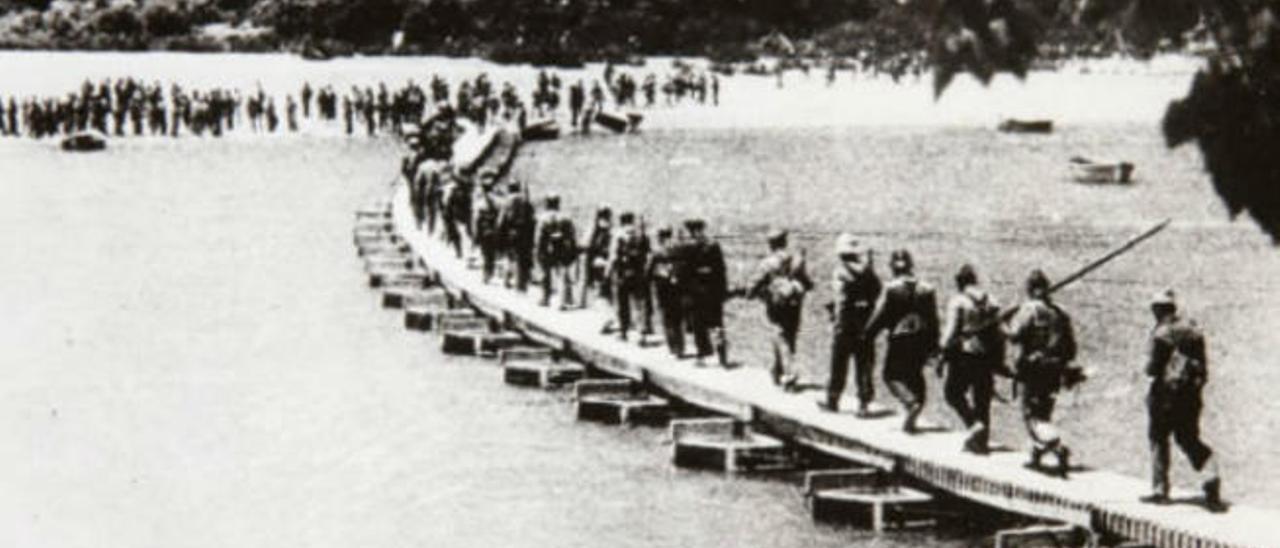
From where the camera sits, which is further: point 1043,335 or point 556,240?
point 556,240

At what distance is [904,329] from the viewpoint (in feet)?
62.3

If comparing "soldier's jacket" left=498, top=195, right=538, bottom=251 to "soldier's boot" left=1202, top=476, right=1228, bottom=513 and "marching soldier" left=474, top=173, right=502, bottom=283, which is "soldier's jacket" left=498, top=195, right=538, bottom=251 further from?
"soldier's boot" left=1202, top=476, right=1228, bottom=513

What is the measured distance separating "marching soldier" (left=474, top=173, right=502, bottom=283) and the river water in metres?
1.89

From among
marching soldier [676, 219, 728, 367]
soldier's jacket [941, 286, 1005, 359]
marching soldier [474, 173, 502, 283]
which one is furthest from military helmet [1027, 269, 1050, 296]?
marching soldier [474, 173, 502, 283]

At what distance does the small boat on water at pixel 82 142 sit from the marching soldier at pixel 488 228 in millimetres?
41807

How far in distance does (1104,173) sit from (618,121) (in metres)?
20.6

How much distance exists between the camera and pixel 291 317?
115ft

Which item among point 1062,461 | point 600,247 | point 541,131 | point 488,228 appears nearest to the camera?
point 1062,461

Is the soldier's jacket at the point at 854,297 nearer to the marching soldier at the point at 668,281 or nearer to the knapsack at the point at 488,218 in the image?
the marching soldier at the point at 668,281

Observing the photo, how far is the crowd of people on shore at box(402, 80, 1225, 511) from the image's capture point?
15.7 m

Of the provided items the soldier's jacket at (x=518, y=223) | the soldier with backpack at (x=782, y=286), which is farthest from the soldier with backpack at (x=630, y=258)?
the soldier's jacket at (x=518, y=223)

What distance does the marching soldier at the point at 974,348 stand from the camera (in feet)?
58.7

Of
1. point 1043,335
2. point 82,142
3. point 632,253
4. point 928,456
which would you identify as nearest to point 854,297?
point 928,456

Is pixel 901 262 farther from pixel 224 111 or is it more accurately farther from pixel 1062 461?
pixel 224 111
